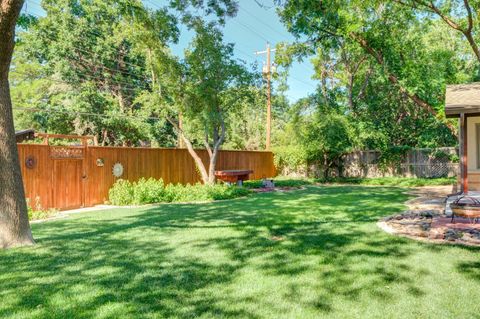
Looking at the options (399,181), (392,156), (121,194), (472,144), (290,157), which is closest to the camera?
(472,144)

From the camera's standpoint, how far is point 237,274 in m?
3.93

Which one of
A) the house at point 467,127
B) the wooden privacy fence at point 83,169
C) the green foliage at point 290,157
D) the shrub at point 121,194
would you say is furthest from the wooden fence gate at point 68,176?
the green foliage at point 290,157

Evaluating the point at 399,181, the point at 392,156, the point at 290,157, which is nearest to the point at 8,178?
A: the point at 399,181

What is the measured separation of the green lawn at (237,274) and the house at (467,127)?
458cm

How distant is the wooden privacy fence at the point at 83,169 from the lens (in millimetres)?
9477

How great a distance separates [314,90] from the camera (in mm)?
23031

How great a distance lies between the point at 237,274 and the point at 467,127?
952 centimetres

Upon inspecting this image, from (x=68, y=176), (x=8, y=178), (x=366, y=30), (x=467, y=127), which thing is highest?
(x=366, y=30)

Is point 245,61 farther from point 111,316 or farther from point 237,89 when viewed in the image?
point 111,316

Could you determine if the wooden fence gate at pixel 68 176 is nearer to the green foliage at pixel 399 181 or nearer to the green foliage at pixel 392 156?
the green foliage at pixel 399 181

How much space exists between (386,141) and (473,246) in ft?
53.1

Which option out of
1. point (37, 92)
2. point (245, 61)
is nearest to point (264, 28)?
point (245, 61)

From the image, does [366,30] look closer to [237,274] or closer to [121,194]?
[121,194]

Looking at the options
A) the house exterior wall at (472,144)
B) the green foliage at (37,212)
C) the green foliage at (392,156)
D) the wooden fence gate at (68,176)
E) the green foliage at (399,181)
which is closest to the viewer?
the green foliage at (37,212)
